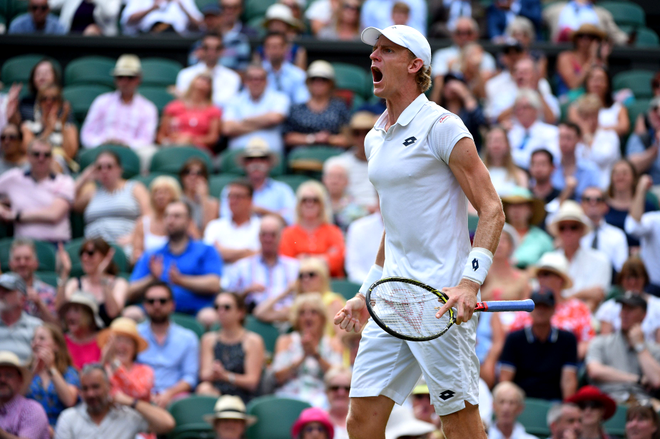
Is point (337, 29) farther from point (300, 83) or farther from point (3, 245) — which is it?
point (3, 245)

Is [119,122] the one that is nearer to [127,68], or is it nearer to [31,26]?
[127,68]

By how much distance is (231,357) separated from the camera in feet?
24.0

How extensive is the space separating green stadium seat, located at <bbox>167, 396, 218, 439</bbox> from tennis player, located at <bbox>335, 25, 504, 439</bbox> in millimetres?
3205

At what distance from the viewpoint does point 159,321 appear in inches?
295

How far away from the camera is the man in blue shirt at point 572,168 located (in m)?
9.79

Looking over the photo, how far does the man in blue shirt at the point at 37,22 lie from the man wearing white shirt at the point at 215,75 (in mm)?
2098

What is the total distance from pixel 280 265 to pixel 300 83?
3.10 meters

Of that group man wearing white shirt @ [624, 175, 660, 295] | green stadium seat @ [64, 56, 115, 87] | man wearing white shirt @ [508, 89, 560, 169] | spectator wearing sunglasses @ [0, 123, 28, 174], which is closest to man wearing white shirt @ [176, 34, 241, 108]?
green stadium seat @ [64, 56, 115, 87]

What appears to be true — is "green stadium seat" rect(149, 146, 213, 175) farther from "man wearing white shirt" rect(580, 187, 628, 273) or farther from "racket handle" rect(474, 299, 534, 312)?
"racket handle" rect(474, 299, 534, 312)

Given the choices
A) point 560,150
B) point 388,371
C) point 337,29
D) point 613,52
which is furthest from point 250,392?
point 613,52

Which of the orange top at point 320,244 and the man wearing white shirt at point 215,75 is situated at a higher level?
the man wearing white shirt at point 215,75

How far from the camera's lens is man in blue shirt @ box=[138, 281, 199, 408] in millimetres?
7402

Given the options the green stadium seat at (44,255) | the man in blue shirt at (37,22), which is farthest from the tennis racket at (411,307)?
the man in blue shirt at (37,22)

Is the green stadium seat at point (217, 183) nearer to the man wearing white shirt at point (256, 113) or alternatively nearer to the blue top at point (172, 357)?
the man wearing white shirt at point (256, 113)
